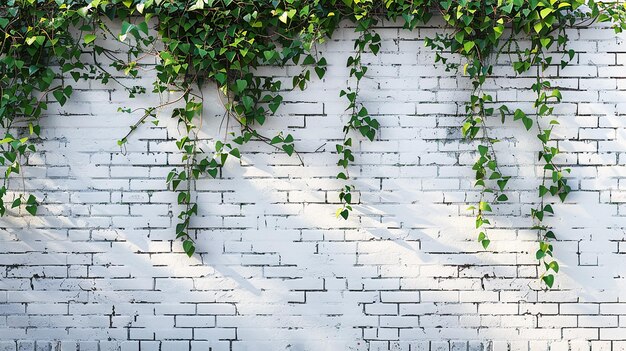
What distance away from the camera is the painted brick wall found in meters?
3.63

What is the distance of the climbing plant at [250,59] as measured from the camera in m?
3.48

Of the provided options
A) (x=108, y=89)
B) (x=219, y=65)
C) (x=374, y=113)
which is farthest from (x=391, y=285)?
(x=108, y=89)

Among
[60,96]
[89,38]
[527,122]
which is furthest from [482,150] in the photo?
[60,96]

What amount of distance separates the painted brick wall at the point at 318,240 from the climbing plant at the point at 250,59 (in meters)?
0.07

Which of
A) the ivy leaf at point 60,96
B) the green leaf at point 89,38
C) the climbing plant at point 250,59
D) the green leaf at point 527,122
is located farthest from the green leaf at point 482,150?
the ivy leaf at point 60,96

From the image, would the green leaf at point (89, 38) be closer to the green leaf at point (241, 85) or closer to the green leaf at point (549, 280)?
the green leaf at point (241, 85)

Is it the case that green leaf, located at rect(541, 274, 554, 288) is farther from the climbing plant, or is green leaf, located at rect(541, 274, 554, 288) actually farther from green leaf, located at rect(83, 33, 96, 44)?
green leaf, located at rect(83, 33, 96, 44)

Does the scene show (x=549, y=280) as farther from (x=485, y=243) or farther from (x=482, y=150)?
(x=482, y=150)

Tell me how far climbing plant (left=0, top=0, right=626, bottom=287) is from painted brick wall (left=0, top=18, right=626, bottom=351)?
65mm

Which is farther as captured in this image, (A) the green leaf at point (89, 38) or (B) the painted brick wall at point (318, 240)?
(B) the painted brick wall at point (318, 240)

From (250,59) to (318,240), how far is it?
0.97 m

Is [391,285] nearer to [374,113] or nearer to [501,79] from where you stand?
[374,113]

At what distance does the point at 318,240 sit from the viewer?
3.64m

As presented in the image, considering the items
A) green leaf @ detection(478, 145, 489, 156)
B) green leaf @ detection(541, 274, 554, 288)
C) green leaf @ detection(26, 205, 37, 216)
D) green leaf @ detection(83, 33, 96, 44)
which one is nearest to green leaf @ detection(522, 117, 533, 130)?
green leaf @ detection(478, 145, 489, 156)
